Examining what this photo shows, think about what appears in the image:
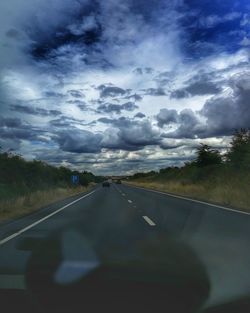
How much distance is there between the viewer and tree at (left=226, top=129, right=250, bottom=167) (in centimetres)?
5159

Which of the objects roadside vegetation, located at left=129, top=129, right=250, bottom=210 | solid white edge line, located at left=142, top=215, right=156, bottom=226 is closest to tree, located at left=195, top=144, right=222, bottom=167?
roadside vegetation, located at left=129, top=129, right=250, bottom=210

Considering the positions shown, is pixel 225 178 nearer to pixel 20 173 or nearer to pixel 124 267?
pixel 20 173

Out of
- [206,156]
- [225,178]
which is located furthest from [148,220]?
[206,156]

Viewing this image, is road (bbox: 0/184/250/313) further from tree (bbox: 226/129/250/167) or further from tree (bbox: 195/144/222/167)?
tree (bbox: 195/144/222/167)

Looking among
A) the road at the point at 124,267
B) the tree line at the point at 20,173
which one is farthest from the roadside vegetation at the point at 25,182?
the road at the point at 124,267

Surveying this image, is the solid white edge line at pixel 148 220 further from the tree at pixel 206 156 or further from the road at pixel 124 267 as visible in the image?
the tree at pixel 206 156

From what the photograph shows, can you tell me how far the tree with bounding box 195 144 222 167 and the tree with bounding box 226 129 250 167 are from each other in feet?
68.5

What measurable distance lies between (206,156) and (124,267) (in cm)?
7235

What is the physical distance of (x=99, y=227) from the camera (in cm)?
1597

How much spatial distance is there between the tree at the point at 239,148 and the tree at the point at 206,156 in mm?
20888

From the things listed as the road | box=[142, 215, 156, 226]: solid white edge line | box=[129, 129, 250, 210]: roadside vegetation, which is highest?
box=[129, 129, 250, 210]: roadside vegetation

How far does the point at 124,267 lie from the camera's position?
29.8 feet

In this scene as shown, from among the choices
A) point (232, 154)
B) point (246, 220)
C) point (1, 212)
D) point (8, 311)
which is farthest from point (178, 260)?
point (232, 154)

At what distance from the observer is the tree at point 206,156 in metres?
78.6
